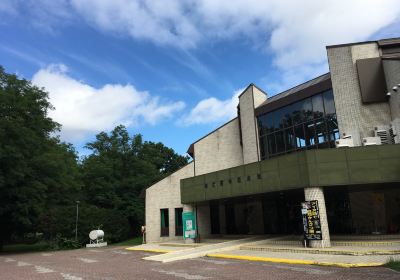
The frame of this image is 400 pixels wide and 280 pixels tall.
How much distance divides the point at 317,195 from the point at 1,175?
22291mm

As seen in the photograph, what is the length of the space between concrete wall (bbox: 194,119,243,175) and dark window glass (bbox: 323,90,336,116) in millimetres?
9060

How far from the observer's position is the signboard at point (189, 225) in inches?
1013

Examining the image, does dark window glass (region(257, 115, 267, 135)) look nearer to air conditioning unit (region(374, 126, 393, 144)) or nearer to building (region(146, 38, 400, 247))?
building (region(146, 38, 400, 247))

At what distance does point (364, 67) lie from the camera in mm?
21438

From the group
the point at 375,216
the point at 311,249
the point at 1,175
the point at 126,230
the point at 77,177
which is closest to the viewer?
the point at 311,249

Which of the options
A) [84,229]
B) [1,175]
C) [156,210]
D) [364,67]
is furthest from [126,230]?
[364,67]

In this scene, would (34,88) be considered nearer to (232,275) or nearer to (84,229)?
(84,229)

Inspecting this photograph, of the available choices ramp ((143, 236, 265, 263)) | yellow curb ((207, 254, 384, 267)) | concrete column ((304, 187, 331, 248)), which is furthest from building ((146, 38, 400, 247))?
yellow curb ((207, 254, 384, 267))

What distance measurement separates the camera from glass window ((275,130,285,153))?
83.5ft

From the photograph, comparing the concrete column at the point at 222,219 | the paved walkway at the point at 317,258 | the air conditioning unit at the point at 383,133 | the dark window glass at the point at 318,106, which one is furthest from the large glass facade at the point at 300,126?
the paved walkway at the point at 317,258

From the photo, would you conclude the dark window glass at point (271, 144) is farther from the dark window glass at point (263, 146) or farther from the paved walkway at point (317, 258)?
the paved walkway at point (317, 258)

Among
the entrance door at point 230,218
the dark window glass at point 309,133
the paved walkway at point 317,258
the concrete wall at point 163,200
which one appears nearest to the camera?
the paved walkway at point 317,258

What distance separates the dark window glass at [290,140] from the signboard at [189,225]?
8.27 m

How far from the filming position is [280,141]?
84.2ft
